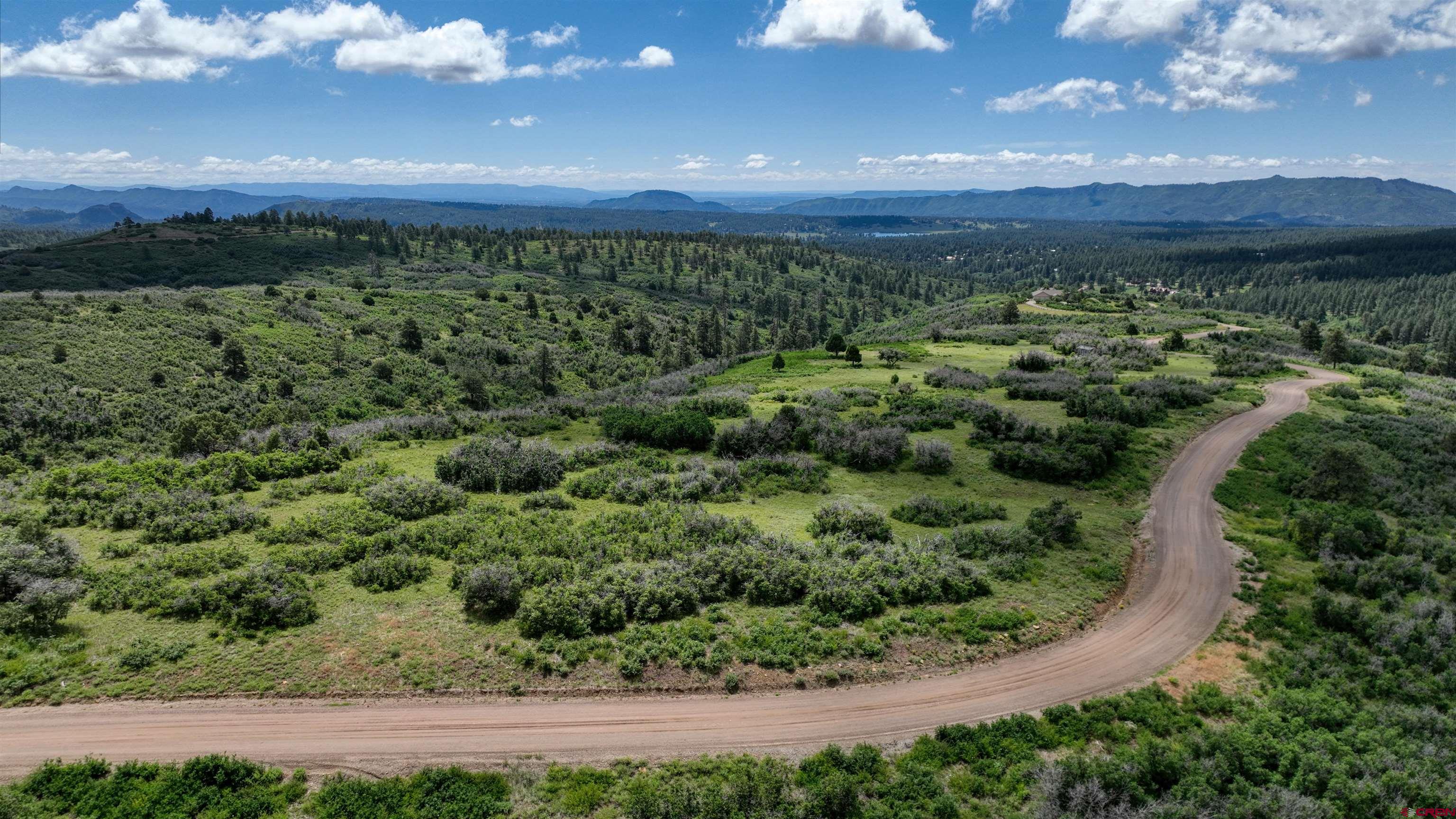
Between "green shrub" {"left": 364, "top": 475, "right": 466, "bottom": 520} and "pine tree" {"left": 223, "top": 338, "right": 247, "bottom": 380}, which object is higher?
"pine tree" {"left": 223, "top": 338, "right": 247, "bottom": 380}

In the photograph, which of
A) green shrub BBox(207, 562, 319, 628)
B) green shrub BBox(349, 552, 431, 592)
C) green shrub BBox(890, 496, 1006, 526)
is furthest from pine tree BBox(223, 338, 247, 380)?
green shrub BBox(890, 496, 1006, 526)

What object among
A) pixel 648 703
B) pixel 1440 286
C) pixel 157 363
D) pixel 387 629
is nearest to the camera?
pixel 648 703

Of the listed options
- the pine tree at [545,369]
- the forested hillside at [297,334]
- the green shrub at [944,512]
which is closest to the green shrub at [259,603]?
the green shrub at [944,512]

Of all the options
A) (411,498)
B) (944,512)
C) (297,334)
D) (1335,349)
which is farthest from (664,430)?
(1335,349)

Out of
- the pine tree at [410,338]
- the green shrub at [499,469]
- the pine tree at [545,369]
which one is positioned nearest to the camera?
the green shrub at [499,469]

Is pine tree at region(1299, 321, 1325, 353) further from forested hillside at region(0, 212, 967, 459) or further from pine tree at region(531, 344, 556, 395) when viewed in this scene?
pine tree at region(531, 344, 556, 395)

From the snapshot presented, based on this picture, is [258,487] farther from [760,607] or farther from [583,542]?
[760,607]

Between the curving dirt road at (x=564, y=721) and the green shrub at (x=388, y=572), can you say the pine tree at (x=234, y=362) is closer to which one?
the green shrub at (x=388, y=572)

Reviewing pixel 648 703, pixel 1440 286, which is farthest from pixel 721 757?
pixel 1440 286
